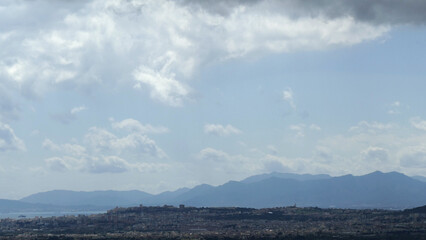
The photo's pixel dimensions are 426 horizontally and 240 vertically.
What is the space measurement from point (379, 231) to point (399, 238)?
22.8 metres

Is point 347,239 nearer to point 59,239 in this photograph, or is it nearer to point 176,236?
point 176,236

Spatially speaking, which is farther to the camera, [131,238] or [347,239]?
[131,238]

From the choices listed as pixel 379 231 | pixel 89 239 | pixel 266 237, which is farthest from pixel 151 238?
pixel 379 231

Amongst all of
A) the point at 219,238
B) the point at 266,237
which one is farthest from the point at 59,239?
the point at 266,237

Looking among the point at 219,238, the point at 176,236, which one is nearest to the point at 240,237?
the point at 219,238

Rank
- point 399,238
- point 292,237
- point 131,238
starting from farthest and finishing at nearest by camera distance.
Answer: point 131,238 < point 292,237 < point 399,238

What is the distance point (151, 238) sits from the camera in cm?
19275

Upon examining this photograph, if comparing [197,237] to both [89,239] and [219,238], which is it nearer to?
[219,238]

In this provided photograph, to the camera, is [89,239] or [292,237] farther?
[89,239]

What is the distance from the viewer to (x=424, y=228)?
194m

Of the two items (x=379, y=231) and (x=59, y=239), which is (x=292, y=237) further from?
(x=59, y=239)

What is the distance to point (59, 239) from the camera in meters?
199

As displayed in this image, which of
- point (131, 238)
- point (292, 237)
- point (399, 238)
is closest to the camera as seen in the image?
point (399, 238)

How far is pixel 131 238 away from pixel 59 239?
22855 mm
